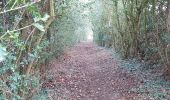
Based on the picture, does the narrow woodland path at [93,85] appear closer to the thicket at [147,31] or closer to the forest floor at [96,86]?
the forest floor at [96,86]

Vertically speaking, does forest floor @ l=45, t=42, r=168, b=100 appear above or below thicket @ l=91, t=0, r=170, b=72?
below

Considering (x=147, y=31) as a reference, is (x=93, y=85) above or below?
below

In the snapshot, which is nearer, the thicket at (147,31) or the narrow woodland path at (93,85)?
the narrow woodland path at (93,85)

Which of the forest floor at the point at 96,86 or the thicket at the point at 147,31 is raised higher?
the thicket at the point at 147,31

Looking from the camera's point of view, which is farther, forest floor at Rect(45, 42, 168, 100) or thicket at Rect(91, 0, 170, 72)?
thicket at Rect(91, 0, 170, 72)

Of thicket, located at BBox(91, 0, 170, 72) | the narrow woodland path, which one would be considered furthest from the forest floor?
thicket, located at BBox(91, 0, 170, 72)

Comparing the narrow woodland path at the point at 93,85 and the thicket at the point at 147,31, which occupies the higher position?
the thicket at the point at 147,31

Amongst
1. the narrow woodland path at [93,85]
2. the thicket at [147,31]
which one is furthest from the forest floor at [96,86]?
the thicket at [147,31]

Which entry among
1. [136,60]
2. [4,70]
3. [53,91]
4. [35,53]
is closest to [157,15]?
[136,60]

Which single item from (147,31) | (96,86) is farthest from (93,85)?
(147,31)

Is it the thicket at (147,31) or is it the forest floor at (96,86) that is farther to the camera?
the thicket at (147,31)

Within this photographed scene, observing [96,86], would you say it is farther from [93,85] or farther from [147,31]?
[147,31]

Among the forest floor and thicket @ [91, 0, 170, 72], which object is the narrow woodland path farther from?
thicket @ [91, 0, 170, 72]

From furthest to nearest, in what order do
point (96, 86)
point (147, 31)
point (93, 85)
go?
1. point (147, 31)
2. point (93, 85)
3. point (96, 86)
